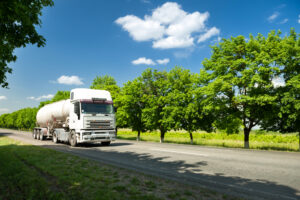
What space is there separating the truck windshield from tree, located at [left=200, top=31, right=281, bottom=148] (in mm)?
8288

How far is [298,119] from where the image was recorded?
16172mm

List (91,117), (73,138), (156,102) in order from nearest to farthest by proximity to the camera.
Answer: (91,117) → (73,138) → (156,102)

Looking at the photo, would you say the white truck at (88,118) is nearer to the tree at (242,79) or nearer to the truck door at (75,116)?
the truck door at (75,116)

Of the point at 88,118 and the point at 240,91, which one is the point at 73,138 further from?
the point at 240,91

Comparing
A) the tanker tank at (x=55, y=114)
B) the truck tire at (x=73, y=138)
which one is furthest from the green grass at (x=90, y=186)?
the tanker tank at (x=55, y=114)

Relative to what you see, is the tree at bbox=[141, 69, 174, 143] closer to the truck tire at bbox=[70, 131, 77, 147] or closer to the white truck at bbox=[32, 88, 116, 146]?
the white truck at bbox=[32, 88, 116, 146]

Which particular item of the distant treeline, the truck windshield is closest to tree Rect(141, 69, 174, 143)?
the distant treeline

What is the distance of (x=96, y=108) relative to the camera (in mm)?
15727

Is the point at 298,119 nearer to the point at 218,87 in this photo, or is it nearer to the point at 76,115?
the point at 218,87

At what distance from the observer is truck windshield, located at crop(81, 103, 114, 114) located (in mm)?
15305

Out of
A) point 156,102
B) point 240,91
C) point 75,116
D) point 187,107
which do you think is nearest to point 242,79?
point 240,91

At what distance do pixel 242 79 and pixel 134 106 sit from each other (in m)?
15.4

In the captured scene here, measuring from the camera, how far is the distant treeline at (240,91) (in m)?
16.1

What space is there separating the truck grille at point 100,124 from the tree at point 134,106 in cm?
1174
